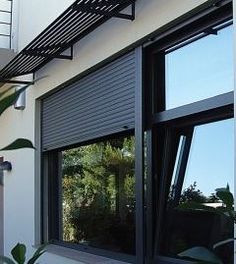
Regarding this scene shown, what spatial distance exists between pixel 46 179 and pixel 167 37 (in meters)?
3.83

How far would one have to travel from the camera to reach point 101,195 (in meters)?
6.64

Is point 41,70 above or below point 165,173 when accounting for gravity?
above

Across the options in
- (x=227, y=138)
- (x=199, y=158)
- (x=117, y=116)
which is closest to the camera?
(x=227, y=138)

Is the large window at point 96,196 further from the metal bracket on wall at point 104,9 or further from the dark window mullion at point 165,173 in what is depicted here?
the metal bracket on wall at point 104,9

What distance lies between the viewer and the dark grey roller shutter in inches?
219

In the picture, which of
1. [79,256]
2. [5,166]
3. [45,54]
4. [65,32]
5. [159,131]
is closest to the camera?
[159,131]

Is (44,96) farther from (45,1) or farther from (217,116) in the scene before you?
(217,116)

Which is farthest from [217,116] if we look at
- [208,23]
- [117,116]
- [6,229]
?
[6,229]

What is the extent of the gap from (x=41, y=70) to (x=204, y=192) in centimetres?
405

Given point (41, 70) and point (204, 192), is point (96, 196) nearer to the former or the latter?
point (41, 70)

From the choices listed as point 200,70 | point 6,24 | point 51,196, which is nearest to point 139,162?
point 200,70

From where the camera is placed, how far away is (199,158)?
181 inches

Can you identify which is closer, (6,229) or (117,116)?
(117,116)

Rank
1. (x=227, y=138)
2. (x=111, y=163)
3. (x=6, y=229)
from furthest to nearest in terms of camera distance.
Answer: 1. (x=6, y=229)
2. (x=111, y=163)
3. (x=227, y=138)
